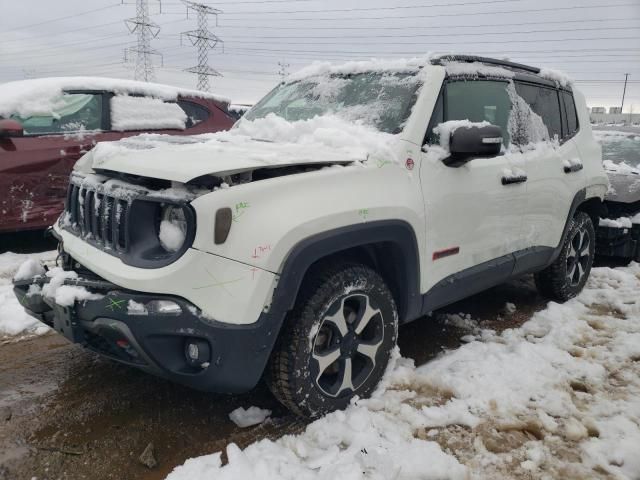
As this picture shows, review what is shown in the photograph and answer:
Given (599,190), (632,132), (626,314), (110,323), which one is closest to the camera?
(110,323)

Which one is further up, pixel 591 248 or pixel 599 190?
pixel 599 190

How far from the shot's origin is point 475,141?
288 centimetres

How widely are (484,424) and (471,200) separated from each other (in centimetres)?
129

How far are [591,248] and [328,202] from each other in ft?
11.6

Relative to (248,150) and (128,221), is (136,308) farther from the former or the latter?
(248,150)

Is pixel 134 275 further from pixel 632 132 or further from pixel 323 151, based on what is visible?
pixel 632 132

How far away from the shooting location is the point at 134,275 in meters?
2.21

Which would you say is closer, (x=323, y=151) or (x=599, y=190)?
(x=323, y=151)

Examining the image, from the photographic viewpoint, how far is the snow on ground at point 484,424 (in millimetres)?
2340

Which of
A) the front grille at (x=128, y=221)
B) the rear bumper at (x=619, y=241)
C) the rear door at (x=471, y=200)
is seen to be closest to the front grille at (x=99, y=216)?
the front grille at (x=128, y=221)

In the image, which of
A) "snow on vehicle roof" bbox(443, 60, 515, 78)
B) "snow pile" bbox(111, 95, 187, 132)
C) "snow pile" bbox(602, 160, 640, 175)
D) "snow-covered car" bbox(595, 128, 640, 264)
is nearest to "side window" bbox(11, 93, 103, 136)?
"snow pile" bbox(111, 95, 187, 132)

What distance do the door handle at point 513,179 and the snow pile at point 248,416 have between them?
6.90ft

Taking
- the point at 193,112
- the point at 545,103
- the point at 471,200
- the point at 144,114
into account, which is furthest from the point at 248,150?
the point at 193,112

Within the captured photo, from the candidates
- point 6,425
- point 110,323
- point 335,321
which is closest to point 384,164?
point 335,321
